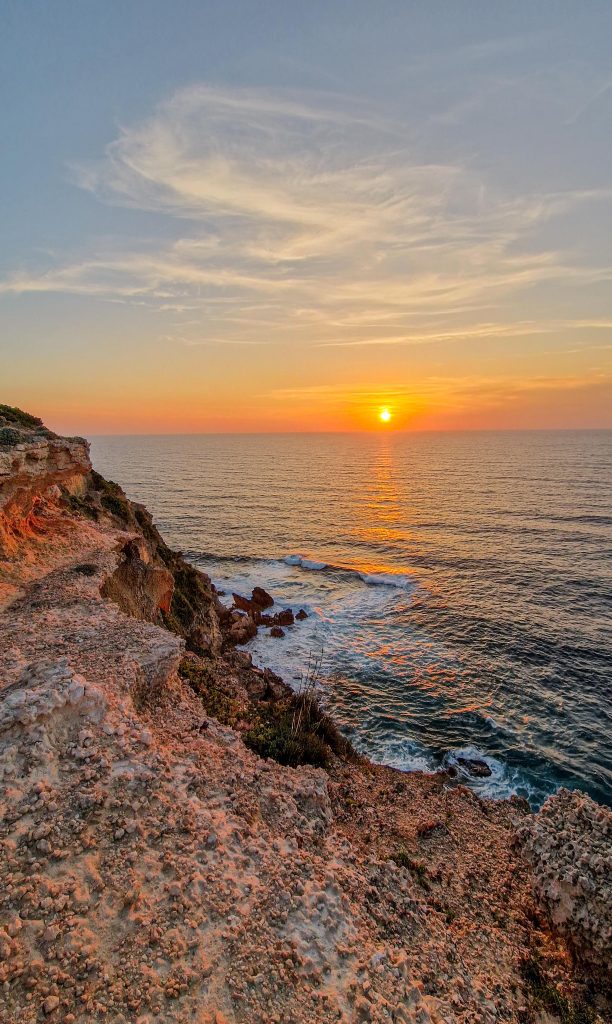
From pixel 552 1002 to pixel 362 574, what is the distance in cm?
3215

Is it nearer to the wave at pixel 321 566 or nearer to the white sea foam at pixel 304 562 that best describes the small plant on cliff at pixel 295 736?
the wave at pixel 321 566

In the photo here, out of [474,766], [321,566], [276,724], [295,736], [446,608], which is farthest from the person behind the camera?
[321,566]

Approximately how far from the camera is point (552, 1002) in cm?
869

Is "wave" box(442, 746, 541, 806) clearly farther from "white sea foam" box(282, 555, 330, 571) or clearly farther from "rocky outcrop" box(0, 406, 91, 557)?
"white sea foam" box(282, 555, 330, 571)

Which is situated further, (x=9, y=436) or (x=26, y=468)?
(x=26, y=468)

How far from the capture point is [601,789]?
1739 centimetres

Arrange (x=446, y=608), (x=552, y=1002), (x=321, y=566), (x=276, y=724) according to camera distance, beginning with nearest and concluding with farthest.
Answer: (x=552, y=1002), (x=276, y=724), (x=446, y=608), (x=321, y=566)

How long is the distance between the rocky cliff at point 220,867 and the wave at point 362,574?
23229 mm

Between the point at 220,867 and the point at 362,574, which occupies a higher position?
the point at 220,867

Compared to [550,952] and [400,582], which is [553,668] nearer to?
[400,582]

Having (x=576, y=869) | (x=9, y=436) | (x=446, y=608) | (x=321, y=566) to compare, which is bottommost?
(x=446, y=608)

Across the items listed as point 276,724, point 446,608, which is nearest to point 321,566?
point 446,608

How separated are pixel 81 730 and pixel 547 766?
17.9 metres

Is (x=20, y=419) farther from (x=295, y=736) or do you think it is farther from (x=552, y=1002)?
(x=552, y=1002)
